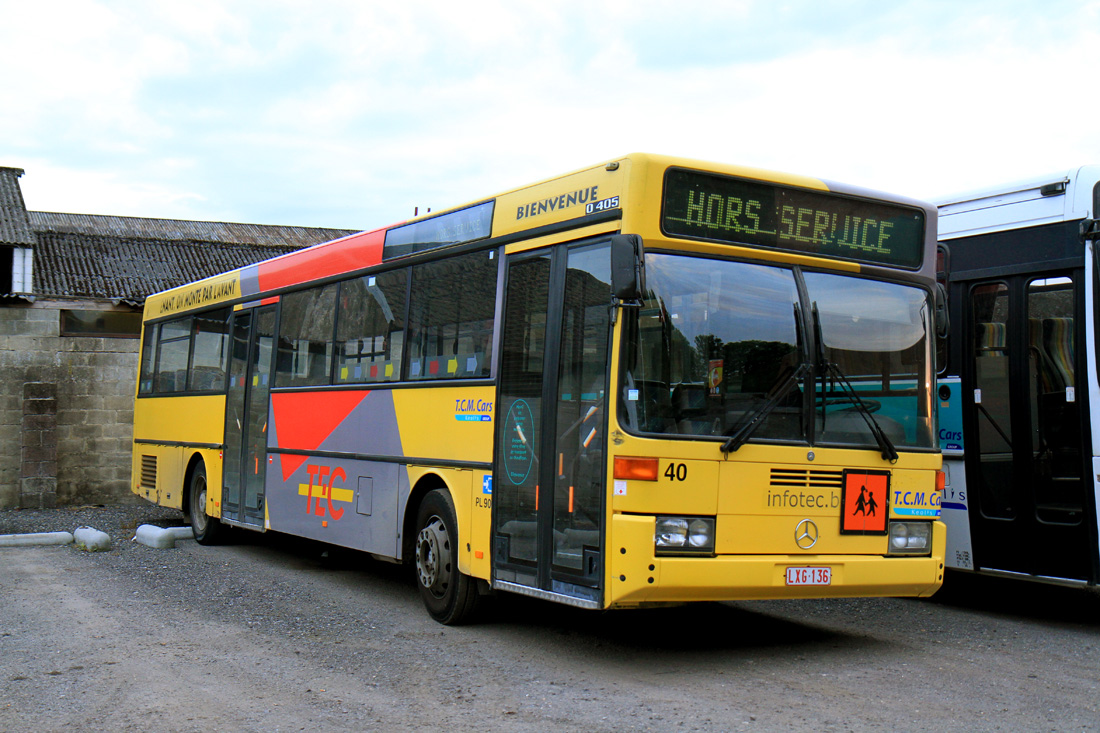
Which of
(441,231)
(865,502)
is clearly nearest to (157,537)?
(441,231)

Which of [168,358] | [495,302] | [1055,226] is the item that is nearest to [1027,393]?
[1055,226]

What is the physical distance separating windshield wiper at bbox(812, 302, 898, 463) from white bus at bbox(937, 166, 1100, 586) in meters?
2.05

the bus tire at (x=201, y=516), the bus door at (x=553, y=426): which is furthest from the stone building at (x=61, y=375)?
the bus door at (x=553, y=426)

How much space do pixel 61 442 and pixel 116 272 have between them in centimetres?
438

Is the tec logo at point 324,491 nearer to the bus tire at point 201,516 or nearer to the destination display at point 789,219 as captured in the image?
the bus tire at point 201,516

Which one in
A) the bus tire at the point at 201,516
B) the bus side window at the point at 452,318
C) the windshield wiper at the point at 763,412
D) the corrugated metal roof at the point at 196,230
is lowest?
the bus tire at the point at 201,516

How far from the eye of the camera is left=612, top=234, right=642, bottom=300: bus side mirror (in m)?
6.06

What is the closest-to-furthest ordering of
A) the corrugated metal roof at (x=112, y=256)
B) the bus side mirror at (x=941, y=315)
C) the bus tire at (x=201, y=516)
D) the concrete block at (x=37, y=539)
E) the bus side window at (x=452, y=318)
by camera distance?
1. the bus side mirror at (x=941, y=315)
2. the bus side window at (x=452, y=318)
3. the concrete block at (x=37, y=539)
4. the bus tire at (x=201, y=516)
5. the corrugated metal roof at (x=112, y=256)

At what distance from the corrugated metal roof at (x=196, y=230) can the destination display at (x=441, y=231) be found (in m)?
18.3

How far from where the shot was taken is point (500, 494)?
290 inches

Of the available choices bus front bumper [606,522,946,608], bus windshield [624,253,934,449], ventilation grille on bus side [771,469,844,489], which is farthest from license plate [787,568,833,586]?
bus windshield [624,253,934,449]

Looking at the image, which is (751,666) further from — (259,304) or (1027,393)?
(259,304)

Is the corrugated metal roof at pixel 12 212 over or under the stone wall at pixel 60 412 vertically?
over

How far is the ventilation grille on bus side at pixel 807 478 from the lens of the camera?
643 cm
